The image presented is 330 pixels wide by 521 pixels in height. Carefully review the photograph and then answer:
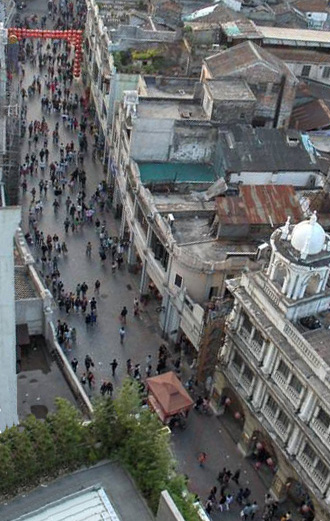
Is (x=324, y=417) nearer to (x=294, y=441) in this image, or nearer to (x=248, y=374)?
(x=294, y=441)

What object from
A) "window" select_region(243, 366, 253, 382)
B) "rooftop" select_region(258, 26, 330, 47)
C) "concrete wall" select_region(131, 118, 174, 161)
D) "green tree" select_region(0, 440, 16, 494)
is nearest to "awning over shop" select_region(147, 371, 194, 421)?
"window" select_region(243, 366, 253, 382)

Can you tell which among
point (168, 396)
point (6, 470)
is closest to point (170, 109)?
point (168, 396)

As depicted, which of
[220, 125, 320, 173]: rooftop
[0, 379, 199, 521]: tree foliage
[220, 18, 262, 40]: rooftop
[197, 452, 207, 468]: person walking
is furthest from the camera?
[220, 18, 262, 40]: rooftop

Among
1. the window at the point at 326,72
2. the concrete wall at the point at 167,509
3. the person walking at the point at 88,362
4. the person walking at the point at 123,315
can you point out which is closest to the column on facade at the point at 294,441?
the person walking at the point at 88,362

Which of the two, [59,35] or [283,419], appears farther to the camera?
[59,35]

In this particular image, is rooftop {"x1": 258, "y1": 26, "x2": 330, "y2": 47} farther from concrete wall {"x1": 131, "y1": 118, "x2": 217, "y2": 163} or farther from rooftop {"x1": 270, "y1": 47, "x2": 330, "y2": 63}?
concrete wall {"x1": 131, "y1": 118, "x2": 217, "y2": 163}

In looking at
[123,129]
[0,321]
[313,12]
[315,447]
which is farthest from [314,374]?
[313,12]
